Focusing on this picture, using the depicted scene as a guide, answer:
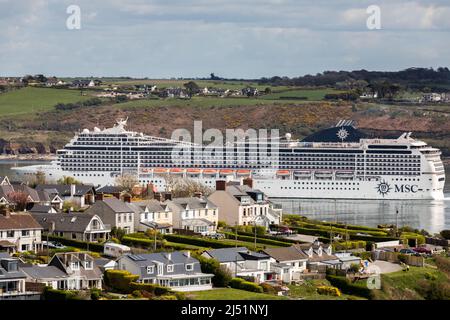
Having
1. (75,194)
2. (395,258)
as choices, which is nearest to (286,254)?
(395,258)

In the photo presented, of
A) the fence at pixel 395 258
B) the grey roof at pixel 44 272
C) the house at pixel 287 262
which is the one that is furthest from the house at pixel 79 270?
the fence at pixel 395 258

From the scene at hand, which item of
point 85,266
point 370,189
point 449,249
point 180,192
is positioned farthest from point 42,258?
point 370,189

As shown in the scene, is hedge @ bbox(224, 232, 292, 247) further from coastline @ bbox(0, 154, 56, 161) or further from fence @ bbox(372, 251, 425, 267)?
coastline @ bbox(0, 154, 56, 161)

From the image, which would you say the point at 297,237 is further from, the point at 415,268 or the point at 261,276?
the point at 261,276

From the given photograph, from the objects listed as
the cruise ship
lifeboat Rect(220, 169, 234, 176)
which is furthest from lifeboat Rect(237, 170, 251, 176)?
lifeboat Rect(220, 169, 234, 176)

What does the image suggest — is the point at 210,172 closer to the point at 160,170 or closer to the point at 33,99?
the point at 160,170

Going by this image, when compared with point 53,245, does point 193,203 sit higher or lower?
higher
